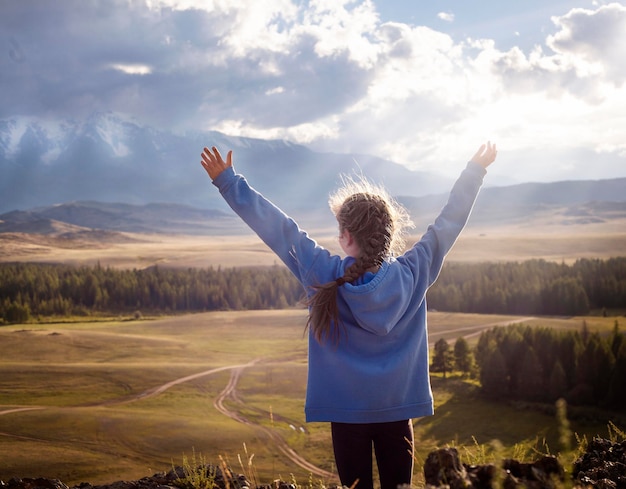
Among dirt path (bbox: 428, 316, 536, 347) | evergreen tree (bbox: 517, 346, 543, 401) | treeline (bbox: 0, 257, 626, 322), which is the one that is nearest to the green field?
dirt path (bbox: 428, 316, 536, 347)

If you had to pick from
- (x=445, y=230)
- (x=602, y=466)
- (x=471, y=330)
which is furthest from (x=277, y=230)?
(x=471, y=330)

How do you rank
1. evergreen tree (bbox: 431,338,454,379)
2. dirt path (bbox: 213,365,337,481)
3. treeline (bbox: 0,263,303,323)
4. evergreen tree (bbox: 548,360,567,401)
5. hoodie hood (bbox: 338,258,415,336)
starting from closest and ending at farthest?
hoodie hood (bbox: 338,258,415,336), dirt path (bbox: 213,365,337,481), evergreen tree (bbox: 548,360,567,401), evergreen tree (bbox: 431,338,454,379), treeline (bbox: 0,263,303,323)

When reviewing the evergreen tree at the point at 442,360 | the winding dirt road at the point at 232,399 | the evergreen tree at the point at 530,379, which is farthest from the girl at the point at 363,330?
the evergreen tree at the point at 442,360

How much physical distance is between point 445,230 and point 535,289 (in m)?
89.2

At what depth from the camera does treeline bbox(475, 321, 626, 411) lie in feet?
153

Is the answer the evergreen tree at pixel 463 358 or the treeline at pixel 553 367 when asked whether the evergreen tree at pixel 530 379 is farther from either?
the evergreen tree at pixel 463 358

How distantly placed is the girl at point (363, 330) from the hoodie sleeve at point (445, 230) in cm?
2

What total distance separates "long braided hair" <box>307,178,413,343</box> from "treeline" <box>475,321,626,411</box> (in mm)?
47404

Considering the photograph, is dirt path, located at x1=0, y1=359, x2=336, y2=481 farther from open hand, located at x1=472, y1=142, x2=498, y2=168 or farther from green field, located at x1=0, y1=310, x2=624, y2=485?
open hand, located at x1=472, y1=142, x2=498, y2=168

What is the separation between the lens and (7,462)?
2675cm

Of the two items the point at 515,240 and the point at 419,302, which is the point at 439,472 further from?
the point at 515,240

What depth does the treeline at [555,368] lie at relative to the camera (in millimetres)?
46562

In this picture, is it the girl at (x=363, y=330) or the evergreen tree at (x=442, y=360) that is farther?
the evergreen tree at (x=442, y=360)

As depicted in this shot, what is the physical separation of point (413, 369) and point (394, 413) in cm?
34
